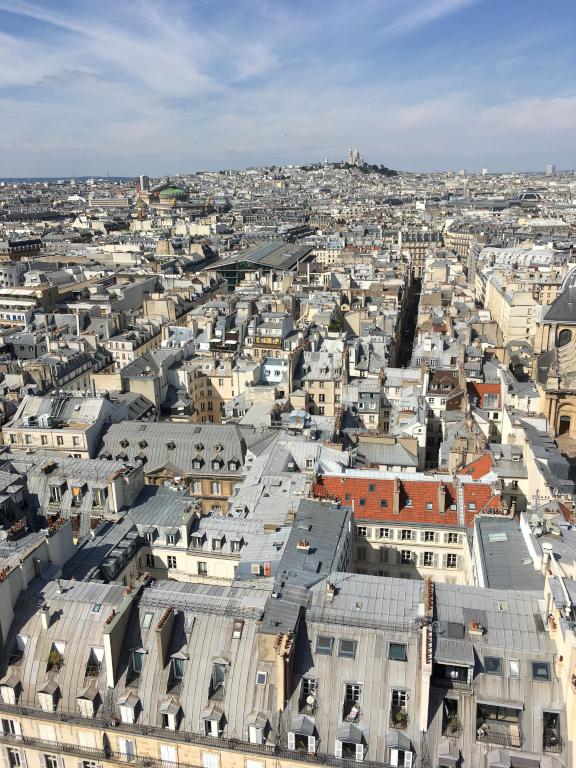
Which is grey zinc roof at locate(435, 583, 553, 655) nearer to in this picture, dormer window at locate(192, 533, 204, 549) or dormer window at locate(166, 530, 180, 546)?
dormer window at locate(192, 533, 204, 549)

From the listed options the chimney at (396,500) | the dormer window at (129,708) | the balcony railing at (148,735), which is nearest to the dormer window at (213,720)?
the balcony railing at (148,735)

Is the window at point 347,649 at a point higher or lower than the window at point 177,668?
higher

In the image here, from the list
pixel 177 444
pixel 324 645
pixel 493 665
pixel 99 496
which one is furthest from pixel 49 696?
pixel 177 444

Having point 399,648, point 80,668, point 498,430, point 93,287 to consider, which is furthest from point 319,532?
point 93,287

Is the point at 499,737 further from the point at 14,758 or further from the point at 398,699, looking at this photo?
the point at 14,758

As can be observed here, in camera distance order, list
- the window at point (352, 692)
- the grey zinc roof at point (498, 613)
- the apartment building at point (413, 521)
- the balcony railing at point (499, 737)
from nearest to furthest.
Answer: the balcony railing at point (499, 737), the window at point (352, 692), the grey zinc roof at point (498, 613), the apartment building at point (413, 521)

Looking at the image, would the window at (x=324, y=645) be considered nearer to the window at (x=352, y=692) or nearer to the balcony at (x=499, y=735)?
the window at (x=352, y=692)

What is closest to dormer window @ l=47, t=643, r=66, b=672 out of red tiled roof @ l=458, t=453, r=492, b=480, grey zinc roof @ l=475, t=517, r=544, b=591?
grey zinc roof @ l=475, t=517, r=544, b=591

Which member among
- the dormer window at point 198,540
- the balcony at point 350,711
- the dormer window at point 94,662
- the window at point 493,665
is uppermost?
the window at point 493,665
